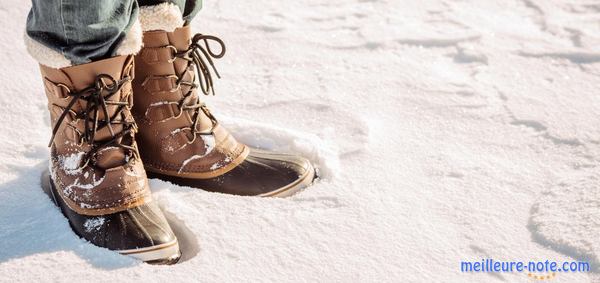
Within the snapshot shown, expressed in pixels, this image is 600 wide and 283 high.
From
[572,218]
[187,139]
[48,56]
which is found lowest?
[572,218]

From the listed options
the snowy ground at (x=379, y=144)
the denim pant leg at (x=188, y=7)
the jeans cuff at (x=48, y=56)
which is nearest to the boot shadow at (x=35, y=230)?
the snowy ground at (x=379, y=144)

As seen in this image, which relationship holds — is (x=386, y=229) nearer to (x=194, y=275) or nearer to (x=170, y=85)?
(x=194, y=275)

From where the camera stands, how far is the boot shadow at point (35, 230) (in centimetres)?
122

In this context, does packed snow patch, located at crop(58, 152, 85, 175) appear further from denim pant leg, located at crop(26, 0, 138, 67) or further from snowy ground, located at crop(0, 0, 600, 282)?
denim pant leg, located at crop(26, 0, 138, 67)

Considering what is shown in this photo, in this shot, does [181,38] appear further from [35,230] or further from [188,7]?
[35,230]

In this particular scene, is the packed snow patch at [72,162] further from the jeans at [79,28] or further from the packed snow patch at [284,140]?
the packed snow patch at [284,140]

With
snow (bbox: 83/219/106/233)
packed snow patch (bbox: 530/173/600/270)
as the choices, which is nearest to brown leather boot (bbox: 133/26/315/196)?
snow (bbox: 83/219/106/233)

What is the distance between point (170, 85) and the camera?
1.38 meters

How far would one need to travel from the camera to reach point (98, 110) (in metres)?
1.25

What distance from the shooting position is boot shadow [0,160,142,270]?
122cm

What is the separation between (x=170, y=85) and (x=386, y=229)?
56 centimetres

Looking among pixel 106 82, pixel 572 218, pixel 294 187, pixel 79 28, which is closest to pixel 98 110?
pixel 106 82

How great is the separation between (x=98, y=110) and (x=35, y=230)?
28 cm

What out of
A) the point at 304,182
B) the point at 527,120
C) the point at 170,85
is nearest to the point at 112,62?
the point at 170,85
